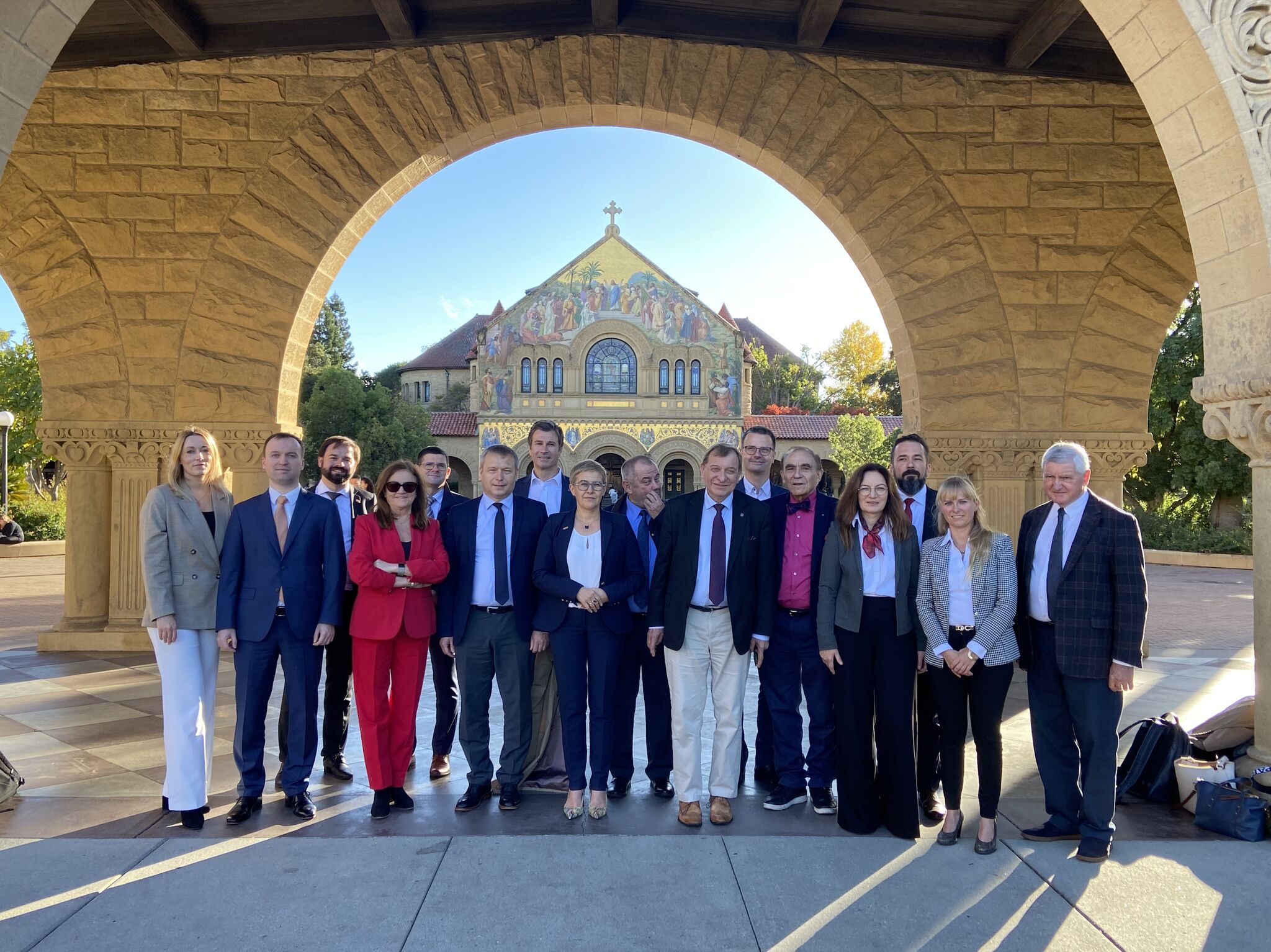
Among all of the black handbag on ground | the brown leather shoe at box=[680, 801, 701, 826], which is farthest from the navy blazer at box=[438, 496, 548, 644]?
the black handbag on ground

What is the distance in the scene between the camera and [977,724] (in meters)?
3.50

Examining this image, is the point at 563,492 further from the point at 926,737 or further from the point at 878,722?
the point at 926,737

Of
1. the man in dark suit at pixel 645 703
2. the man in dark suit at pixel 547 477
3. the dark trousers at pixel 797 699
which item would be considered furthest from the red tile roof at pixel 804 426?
the dark trousers at pixel 797 699

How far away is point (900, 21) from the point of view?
646 cm

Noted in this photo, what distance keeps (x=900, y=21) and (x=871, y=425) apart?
102ft

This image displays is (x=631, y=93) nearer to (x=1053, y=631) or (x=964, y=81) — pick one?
(x=964, y=81)

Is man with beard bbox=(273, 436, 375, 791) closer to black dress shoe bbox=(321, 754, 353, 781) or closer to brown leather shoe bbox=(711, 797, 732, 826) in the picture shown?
black dress shoe bbox=(321, 754, 353, 781)

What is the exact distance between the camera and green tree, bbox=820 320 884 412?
5962 cm

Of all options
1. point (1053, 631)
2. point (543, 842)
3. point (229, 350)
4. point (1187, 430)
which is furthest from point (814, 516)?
point (1187, 430)

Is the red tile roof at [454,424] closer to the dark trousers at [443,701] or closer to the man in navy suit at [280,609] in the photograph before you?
the dark trousers at [443,701]

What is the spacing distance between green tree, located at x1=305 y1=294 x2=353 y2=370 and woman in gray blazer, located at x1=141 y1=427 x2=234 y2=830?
60469 mm

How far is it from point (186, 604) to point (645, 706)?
81.7 inches

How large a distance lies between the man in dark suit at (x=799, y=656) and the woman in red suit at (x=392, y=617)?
5.00 feet

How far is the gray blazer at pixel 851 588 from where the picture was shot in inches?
142
